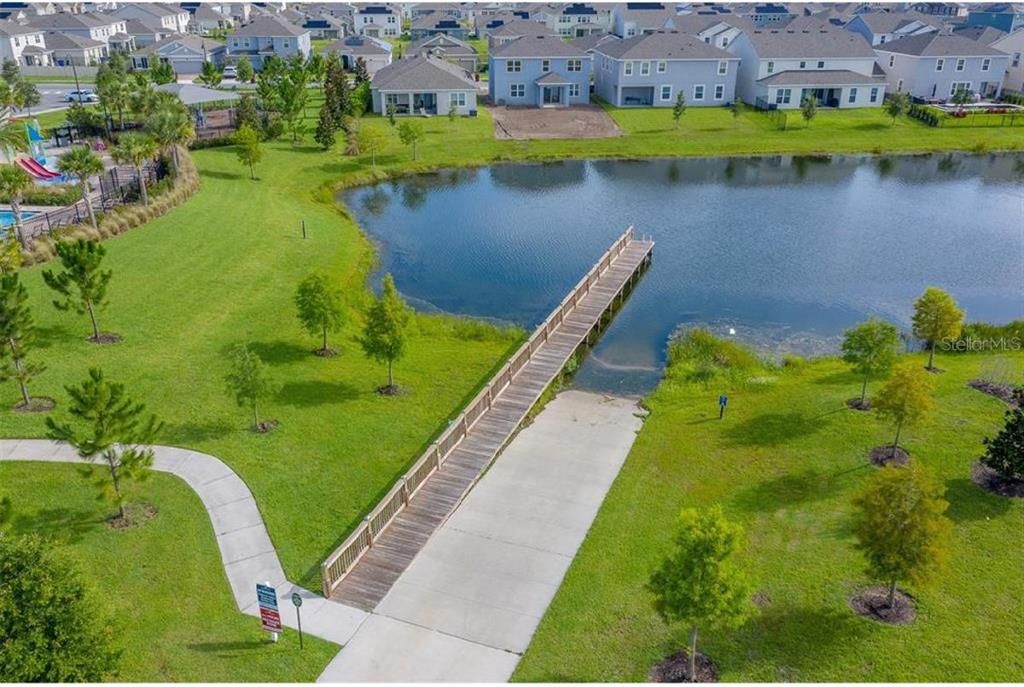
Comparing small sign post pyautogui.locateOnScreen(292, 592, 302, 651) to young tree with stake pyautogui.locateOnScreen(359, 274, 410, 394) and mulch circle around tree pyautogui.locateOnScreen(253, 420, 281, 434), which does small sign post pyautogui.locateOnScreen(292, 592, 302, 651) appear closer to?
mulch circle around tree pyautogui.locateOnScreen(253, 420, 281, 434)

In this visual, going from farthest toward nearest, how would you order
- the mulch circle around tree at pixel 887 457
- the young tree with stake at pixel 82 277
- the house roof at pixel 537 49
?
the house roof at pixel 537 49 < the young tree with stake at pixel 82 277 < the mulch circle around tree at pixel 887 457

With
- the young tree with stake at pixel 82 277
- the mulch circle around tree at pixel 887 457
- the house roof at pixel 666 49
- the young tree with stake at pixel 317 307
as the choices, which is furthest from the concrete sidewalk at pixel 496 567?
the house roof at pixel 666 49

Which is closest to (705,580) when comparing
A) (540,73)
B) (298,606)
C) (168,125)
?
(298,606)

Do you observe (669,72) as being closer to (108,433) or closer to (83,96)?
(83,96)

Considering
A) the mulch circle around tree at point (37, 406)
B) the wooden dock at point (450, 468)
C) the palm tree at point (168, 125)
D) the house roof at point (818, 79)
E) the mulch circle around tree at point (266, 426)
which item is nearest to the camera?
the wooden dock at point (450, 468)

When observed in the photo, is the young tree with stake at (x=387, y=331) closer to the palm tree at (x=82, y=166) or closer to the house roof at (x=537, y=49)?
the palm tree at (x=82, y=166)

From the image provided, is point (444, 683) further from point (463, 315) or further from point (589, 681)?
point (463, 315)

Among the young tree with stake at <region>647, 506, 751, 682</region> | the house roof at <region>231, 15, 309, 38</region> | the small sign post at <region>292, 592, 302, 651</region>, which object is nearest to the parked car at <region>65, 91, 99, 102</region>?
the house roof at <region>231, 15, 309, 38</region>
